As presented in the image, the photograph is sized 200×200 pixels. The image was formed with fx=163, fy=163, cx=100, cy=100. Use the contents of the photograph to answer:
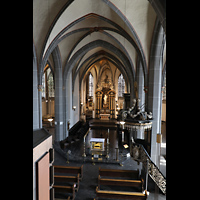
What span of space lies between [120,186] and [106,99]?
20.8m

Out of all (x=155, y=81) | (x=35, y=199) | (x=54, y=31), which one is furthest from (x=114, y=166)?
(x=54, y=31)

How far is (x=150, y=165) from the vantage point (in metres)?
7.40

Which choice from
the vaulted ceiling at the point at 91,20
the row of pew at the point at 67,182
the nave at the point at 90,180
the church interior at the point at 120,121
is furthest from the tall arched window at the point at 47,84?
the row of pew at the point at 67,182

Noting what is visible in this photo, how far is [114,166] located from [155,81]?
236 inches

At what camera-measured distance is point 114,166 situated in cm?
1062

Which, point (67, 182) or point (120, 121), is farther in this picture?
point (120, 121)

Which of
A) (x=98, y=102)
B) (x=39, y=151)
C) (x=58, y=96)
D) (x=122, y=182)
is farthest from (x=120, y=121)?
(x=98, y=102)

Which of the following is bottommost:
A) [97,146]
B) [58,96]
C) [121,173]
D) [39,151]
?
A: [121,173]

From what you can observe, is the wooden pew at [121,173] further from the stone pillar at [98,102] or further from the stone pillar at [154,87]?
the stone pillar at [98,102]

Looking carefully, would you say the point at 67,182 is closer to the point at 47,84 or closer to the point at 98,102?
the point at 98,102

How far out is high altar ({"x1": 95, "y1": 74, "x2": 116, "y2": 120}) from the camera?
27.8m

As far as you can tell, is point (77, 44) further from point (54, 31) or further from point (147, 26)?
point (147, 26)
